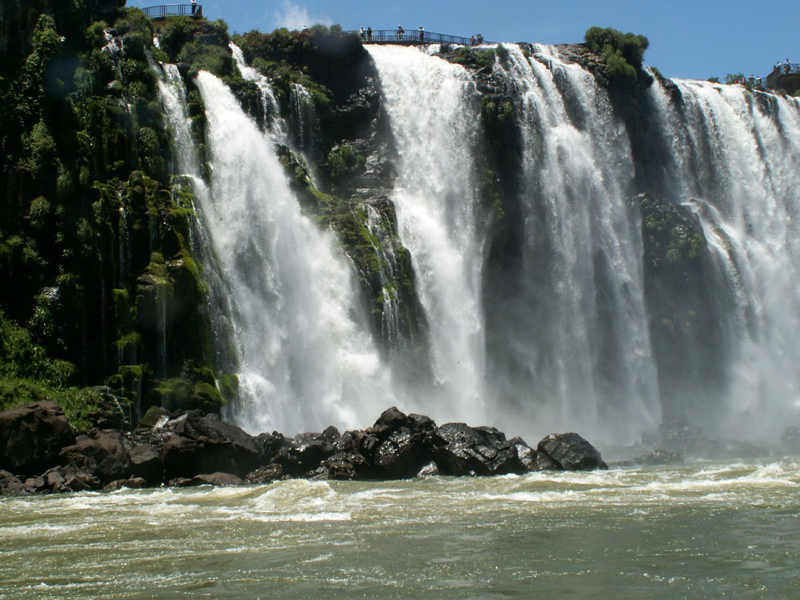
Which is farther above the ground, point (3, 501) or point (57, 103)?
point (57, 103)

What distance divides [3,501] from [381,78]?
2965 centimetres

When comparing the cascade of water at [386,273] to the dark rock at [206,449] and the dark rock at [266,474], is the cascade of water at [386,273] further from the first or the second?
the dark rock at [266,474]

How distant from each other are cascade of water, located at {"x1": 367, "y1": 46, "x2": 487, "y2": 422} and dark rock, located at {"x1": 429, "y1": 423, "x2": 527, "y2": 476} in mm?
9123

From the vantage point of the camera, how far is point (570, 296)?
37.6 metres

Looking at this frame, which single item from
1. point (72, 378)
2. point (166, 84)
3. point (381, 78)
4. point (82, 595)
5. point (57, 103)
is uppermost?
point (381, 78)

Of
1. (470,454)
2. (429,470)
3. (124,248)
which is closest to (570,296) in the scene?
(470,454)

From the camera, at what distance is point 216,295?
1101 inches

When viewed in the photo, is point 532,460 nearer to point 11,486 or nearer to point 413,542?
point 413,542

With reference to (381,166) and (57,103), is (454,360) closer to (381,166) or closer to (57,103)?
(381,166)

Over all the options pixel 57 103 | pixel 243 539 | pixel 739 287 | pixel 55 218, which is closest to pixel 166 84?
pixel 57 103

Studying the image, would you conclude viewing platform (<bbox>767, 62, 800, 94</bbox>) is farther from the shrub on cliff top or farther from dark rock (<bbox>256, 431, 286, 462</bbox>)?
dark rock (<bbox>256, 431, 286, 462</bbox>)

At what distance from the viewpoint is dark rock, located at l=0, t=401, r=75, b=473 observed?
19281 millimetres

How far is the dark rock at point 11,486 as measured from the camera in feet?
59.2

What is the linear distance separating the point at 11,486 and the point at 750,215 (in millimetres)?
42213
